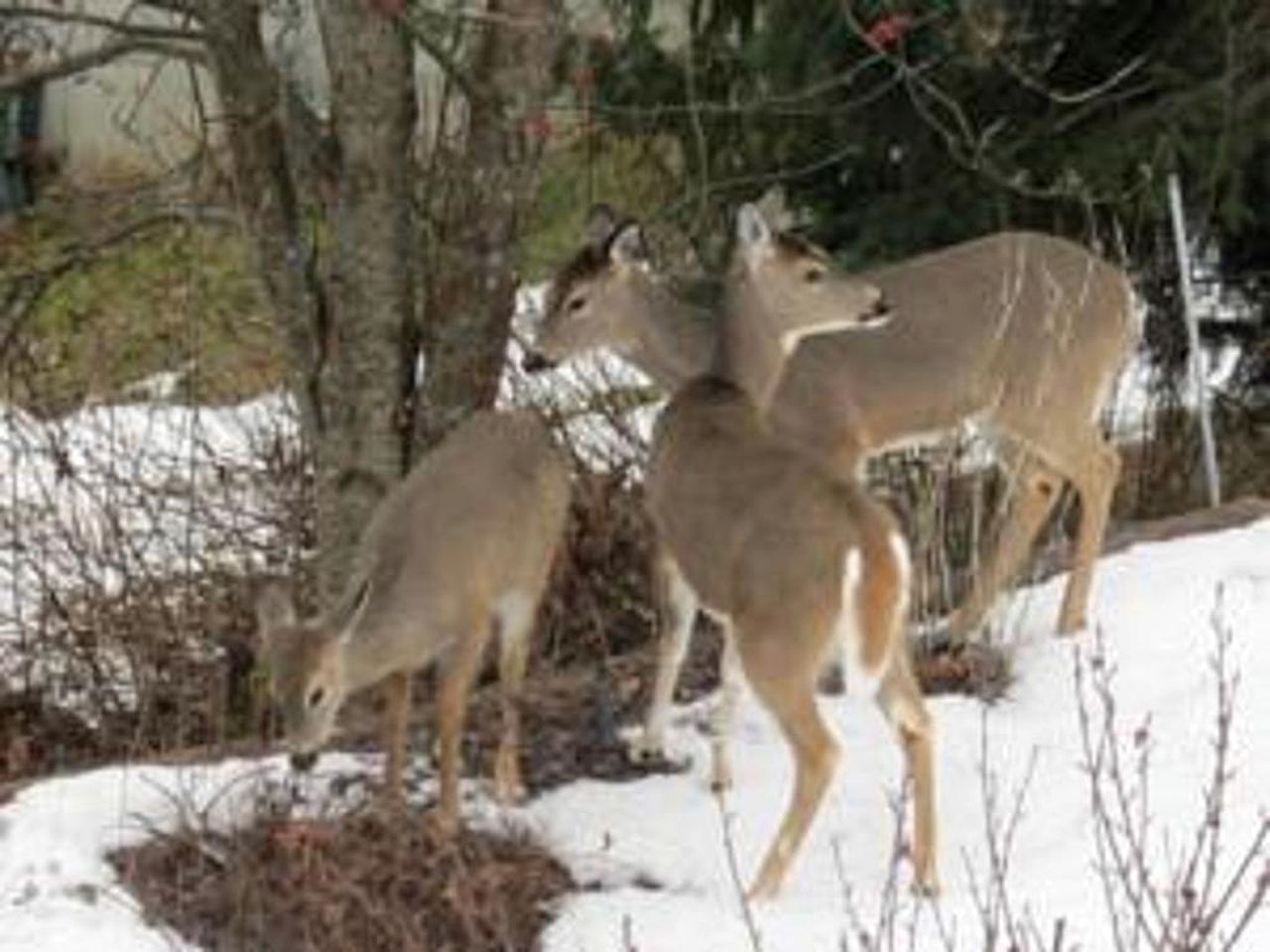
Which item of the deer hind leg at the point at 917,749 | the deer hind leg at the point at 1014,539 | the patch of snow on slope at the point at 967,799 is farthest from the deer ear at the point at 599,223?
the deer hind leg at the point at 917,749

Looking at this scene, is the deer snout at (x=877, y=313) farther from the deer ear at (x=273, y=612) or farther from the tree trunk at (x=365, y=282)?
the deer ear at (x=273, y=612)

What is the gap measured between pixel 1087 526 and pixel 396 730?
2286mm

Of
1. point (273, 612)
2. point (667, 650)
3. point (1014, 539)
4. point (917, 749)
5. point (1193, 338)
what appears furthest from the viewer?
point (1193, 338)

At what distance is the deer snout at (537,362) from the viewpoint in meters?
8.89

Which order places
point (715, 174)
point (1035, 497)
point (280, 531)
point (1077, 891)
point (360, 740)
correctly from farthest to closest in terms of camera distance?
1. point (715, 174)
2. point (280, 531)
3. point (1035, 497)
4. point (360, 740)
5. point (1077, 891)

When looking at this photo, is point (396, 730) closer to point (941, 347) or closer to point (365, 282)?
point (365, 282)

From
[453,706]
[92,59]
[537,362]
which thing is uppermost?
[92,59]

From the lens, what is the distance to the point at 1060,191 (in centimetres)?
1009

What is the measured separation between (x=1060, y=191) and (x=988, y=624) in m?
1.94

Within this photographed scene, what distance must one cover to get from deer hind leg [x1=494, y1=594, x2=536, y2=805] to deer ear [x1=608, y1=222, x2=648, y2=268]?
49.6 inches

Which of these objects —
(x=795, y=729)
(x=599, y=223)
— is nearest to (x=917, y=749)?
(x=795, y=729)

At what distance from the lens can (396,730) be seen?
763cm

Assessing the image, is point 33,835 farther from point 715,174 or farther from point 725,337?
point 715,174

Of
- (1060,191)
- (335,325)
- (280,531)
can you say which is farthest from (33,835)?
(1060,191)
